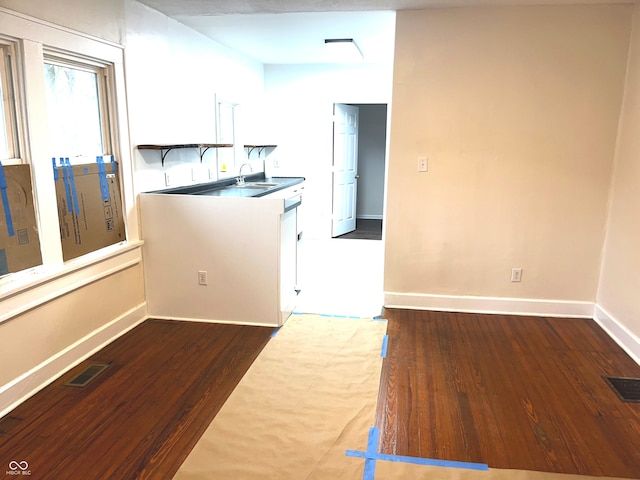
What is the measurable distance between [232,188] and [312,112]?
7.17 ft

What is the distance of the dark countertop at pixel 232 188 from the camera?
4.14 m

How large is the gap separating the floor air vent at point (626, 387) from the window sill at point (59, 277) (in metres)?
3.33

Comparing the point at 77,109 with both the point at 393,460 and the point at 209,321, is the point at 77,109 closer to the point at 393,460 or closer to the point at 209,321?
the point at 209,321

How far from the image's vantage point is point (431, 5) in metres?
3.50

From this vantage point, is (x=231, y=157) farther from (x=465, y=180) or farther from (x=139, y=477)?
(x=139, y=477)

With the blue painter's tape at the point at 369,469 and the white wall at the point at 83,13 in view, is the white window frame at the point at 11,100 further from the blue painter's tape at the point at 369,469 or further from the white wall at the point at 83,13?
the blue painter's tape at the point at 369,469

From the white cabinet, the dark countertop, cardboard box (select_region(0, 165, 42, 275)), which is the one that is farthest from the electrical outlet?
cardboard box (select_region(0, 165, 42, 275))

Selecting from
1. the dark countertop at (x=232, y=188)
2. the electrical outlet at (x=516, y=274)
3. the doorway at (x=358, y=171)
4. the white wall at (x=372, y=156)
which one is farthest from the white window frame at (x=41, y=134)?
the white wall at (x=372, y=156)

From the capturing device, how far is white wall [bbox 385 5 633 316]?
3.57m

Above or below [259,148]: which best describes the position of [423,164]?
below

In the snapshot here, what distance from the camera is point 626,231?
3432 millimetres

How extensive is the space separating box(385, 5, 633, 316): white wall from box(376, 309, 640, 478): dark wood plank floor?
0.39m

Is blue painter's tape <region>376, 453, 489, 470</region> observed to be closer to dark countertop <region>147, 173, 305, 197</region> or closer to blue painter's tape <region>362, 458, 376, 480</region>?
blue painter's tape <region>362, 458, 376, 480</region>

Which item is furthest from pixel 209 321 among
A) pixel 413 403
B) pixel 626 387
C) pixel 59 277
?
pixel 626 387
